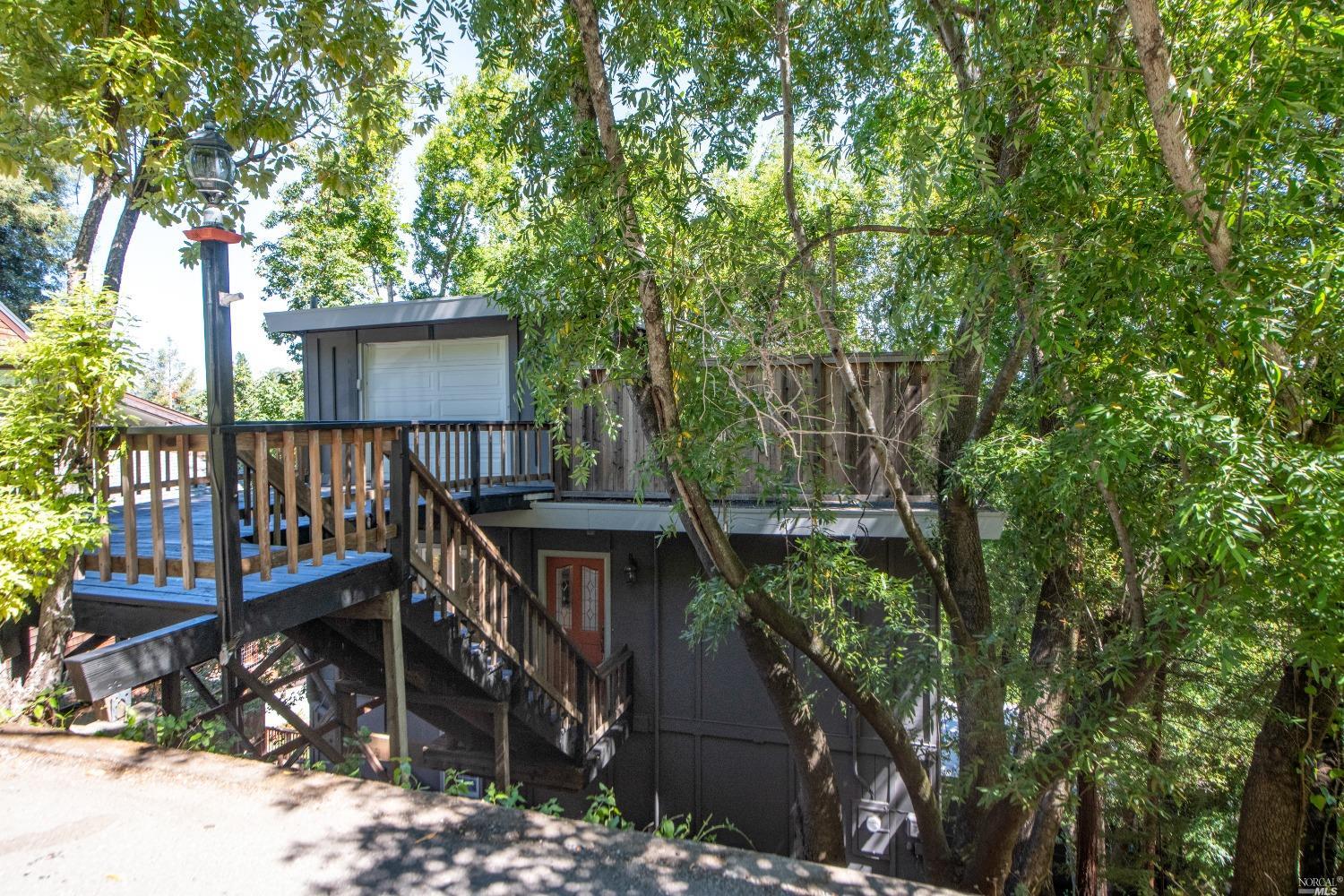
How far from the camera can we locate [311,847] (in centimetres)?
238

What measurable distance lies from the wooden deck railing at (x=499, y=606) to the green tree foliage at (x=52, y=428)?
162 centimetres

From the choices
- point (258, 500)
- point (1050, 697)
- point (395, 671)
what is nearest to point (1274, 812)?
point (1050, 697)

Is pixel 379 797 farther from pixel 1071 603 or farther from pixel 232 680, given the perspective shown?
pixel 232 680

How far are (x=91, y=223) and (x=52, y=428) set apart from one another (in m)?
2.00

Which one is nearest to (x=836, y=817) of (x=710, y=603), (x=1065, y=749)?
(x=1065, y=749)

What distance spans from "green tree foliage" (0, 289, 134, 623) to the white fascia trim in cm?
318

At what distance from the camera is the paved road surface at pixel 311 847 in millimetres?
2211

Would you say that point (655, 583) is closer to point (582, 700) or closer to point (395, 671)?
point (582, 700)

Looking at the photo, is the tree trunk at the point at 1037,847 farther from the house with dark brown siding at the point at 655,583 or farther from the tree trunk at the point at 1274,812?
the tree trunk at the point at 1274,812

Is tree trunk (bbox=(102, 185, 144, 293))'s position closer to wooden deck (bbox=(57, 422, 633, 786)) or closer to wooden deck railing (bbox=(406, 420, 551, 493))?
wooden deck (bbox=(57, 422, 633, 786))

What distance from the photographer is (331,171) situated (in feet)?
21.0

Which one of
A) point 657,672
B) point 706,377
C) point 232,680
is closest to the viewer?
point 706,377

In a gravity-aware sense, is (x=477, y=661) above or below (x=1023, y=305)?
below

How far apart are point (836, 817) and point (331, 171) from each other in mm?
6392
